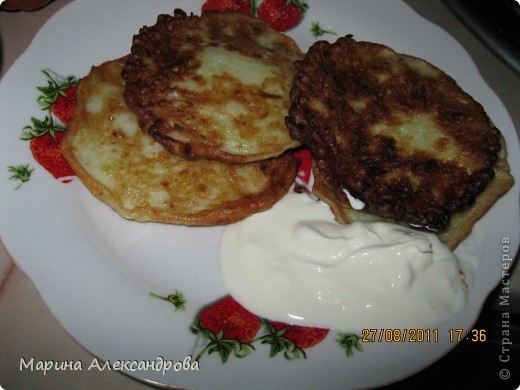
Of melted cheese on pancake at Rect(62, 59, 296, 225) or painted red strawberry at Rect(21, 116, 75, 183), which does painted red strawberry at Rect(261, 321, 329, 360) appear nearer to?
melted cheese on pancake at Rect(62, 59, 296, 225)

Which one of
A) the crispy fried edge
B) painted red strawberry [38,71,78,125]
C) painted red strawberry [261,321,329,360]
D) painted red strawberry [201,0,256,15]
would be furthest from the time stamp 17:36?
painted red strawberry [201,0,256,15]

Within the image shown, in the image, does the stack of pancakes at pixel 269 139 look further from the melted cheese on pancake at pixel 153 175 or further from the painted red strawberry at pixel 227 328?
the painted red strawberry at pixel 227 328

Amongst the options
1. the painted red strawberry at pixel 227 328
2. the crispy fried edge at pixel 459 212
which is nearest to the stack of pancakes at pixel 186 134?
the crispy fried edge at pixel 459 212

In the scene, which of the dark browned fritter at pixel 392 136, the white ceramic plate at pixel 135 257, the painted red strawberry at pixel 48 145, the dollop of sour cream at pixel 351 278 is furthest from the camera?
the painted red strawberry at pixel 48 145

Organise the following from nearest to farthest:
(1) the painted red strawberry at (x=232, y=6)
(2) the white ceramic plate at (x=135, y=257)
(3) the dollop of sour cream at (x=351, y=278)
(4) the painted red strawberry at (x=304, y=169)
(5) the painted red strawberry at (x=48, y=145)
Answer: (2) the white ceramic plate at (x=135, y=257) < (3) the dollop of sour cream at (x=351, y=278) < (5) the painted red strawberry at (x=48, y=145) < (4) the painted red strawberry at (x=304, y=169) < (1) the painted red strawberry at (x=232, y=6)

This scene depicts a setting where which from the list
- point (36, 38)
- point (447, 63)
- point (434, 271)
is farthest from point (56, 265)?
point (447, 63)
